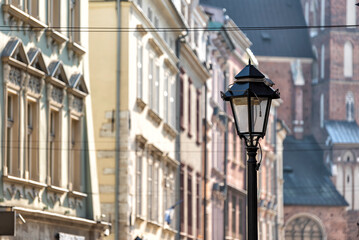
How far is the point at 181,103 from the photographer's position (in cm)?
4159

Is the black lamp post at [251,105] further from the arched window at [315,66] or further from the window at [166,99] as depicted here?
the arched window at [315,66]

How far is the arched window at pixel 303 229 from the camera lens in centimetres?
9594

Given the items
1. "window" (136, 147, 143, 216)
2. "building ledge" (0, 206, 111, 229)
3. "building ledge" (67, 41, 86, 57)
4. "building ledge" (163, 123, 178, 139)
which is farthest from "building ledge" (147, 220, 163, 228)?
"building ledge" (67, 41, 86, 57)

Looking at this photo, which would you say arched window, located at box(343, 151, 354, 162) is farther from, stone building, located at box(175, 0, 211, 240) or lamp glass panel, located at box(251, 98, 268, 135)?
lamp glass panel, located at box(251, 98, 268, 135)

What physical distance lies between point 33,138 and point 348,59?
8438 cm

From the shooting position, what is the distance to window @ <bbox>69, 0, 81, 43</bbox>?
25.5 m

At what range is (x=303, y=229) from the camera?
315 ft

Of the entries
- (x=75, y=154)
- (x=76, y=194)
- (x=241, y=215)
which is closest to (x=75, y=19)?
(x=75, y=154)

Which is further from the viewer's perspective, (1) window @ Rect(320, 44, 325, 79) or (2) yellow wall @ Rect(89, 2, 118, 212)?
(1) window @ Rect(320, 44, 325, 79)

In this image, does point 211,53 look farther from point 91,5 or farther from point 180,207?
point 91,5

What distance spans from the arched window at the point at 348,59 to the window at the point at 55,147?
269ft

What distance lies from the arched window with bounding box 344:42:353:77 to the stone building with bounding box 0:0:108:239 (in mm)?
79067

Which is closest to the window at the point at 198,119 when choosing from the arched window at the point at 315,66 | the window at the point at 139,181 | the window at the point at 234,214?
the window at the point at 234,214

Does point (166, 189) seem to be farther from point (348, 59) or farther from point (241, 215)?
point (348, 59)
